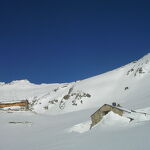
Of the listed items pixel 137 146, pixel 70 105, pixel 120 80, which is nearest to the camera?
pixel 137 146

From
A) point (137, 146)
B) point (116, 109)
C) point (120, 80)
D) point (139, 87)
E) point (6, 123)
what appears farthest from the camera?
point (120, 80)

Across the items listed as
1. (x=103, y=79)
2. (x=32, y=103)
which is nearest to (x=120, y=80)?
(x=103, y=79)

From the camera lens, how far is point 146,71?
294 feet

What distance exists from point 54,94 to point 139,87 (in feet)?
125

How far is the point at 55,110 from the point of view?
89750 millimetres

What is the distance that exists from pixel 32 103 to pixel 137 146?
91610 millimetres

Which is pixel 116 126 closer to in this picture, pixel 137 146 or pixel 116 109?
pixel 116 109

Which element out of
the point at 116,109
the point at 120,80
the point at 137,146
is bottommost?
the point at 137,146

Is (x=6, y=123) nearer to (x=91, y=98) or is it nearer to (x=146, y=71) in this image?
(x=91, y=98)

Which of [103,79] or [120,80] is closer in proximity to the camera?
[120,80]

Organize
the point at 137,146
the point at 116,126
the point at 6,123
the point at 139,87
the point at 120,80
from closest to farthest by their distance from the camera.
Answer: the point at 137,146, the point at 116,126, the point at 6,123, the point at 139,87, the point at 120,80

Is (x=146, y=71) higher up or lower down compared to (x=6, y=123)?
higher up

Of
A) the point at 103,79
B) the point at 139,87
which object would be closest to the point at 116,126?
the point at 139,87

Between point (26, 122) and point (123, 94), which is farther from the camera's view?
point (123, 94)
